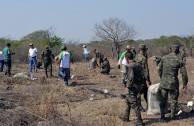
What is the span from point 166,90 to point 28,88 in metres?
6.96

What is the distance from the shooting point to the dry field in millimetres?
7527

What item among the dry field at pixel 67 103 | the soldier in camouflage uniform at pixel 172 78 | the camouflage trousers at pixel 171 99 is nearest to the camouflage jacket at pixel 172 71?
the soldier in camouflage uniform at pixel 172 78

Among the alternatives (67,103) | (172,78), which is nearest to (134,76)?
(172,78)

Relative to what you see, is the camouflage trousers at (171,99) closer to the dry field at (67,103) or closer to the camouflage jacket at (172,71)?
the camouflage jacket at (172,71)

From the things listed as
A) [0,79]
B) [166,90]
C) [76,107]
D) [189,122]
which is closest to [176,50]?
[166,90]

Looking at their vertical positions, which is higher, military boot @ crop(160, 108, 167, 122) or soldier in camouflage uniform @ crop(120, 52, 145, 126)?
soldier in camouflage uniform @ crop(120, 52, 145, 126)

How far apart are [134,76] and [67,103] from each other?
1.72 meters

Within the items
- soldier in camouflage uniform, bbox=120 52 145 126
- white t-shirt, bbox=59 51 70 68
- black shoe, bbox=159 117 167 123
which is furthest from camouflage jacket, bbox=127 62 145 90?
white t-shirt, bbox=59 51 70 68

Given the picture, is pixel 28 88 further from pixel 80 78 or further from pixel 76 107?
pixel 80 78

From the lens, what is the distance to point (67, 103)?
27.9 feet

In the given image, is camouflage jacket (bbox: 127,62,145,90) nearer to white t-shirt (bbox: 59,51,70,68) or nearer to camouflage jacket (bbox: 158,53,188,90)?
camouflage jacket (bbox: 158,53,188,90)

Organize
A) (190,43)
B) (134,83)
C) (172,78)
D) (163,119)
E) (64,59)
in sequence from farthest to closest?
(190,43) < (64,59) < (163,119) < (172,78) < (134,83)

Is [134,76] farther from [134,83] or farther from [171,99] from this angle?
[171,99]

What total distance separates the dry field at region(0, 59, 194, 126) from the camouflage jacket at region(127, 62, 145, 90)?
0.69 m
